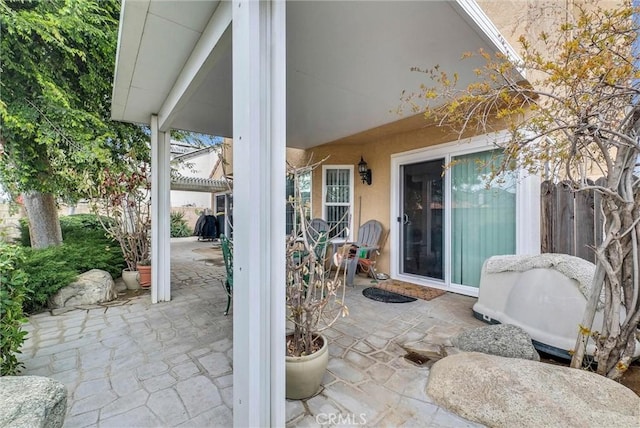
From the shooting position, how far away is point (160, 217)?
3.74m

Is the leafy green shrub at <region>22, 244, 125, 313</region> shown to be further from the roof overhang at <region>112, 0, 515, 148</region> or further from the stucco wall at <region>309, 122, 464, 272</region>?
the stucco wall at <region>309, 122, 464, 272</region>

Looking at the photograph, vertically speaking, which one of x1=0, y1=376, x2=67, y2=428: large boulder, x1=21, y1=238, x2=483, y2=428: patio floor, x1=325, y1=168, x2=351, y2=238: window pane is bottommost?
x1=21, y1=238, x2=483, y2=428: patio floor

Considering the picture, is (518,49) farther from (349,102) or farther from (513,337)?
(513,337)

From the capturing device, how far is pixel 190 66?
2346 millimetres

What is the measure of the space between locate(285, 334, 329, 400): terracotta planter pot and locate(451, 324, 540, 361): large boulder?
1.41m

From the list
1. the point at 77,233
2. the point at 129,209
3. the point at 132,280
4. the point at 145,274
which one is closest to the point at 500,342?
the point at 145,274

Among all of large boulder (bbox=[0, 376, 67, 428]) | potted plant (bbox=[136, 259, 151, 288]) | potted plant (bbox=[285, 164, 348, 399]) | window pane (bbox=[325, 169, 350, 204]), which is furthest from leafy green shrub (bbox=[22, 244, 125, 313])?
window pane (bbox=[325, 169, 350, 204])

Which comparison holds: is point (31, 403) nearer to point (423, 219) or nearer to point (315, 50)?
point (315, 50)

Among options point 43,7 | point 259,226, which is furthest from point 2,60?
point 259,226

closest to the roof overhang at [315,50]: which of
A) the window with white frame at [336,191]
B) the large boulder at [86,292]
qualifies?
the window with white frame at [336,191]

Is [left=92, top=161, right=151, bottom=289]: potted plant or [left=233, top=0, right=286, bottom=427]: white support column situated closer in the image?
[left=233, top=0, right=286, bottom=427]: white support column

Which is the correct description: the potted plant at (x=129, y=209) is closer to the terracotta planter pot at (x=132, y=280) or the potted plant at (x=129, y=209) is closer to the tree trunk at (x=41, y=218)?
the terracotta planter pot at (x=132, y=280)

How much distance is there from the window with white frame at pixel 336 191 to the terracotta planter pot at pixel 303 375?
4.03 metres

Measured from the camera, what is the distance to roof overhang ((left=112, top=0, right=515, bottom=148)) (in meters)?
1.80
